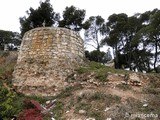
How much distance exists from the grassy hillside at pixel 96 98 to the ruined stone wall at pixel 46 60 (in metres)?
0.35

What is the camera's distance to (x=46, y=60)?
37.9ft

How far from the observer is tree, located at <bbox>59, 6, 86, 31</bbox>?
23406 millimetres

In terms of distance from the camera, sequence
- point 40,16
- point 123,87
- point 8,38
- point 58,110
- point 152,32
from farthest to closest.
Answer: point 8,38
point 40,16
point 152,32
point 123,87
point 58,110

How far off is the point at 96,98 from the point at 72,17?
14.8 m

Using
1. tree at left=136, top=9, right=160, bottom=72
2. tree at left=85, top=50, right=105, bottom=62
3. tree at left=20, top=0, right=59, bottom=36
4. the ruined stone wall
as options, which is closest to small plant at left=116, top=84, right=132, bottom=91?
the ruined stone wall

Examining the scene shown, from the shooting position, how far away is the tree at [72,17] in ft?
76.8

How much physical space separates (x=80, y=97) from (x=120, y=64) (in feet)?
50.6

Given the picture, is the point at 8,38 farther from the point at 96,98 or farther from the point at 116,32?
the point at 96,98

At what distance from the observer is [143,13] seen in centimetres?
2333

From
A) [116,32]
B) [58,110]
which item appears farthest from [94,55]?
[58,110]

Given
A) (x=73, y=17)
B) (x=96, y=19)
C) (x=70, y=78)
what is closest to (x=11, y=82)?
(x=70, y=78)

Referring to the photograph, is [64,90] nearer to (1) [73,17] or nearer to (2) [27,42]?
(2) [27,42]

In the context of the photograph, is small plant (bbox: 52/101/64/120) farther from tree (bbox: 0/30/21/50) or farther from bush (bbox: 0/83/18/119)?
tree (bbox: 0/30/21/50)

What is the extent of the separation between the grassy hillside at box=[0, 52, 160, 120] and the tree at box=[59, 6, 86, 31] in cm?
1172
